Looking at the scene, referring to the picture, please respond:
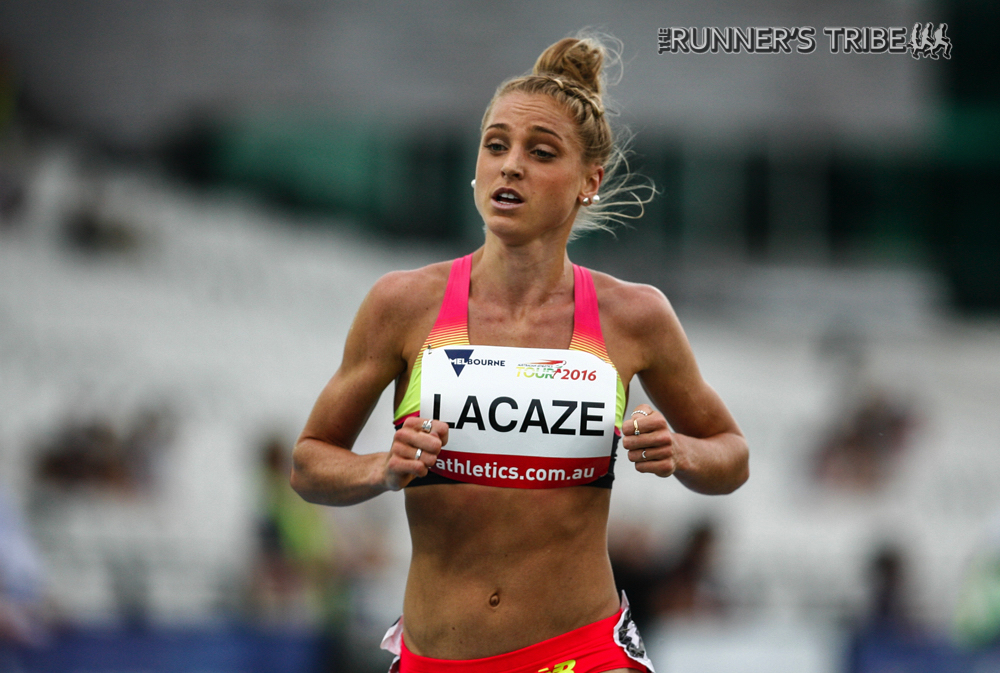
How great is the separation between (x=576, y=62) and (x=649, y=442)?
116cm

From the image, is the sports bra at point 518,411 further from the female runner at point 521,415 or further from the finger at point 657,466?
the finger at point 657,466

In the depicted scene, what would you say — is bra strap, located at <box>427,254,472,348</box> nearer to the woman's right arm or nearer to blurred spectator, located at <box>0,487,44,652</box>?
the woman's right arm

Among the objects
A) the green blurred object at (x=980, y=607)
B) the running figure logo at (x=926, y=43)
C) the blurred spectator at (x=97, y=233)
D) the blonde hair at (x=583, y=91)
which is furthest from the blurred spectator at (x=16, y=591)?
the green blurred object at (x=980, y=607)

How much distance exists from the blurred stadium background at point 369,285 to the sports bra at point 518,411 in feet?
13.3

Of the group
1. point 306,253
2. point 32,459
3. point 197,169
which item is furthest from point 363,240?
point 32,459

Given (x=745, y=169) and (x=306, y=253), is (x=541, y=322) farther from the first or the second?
(x=745, y=169)

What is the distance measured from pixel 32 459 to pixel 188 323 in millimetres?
2298

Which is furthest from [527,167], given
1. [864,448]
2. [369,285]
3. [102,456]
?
[369,285]

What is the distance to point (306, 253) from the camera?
1197 cm

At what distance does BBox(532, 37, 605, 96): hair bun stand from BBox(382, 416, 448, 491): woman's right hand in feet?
3.72

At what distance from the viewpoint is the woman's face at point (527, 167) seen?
2.78 m

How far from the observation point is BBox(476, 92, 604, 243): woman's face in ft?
9.11

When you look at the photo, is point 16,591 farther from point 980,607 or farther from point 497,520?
point 980,607

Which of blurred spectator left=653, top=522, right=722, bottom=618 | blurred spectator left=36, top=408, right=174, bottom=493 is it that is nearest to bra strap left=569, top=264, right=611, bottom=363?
blurred spectator left=653, top=522, right=722, bottom=618
